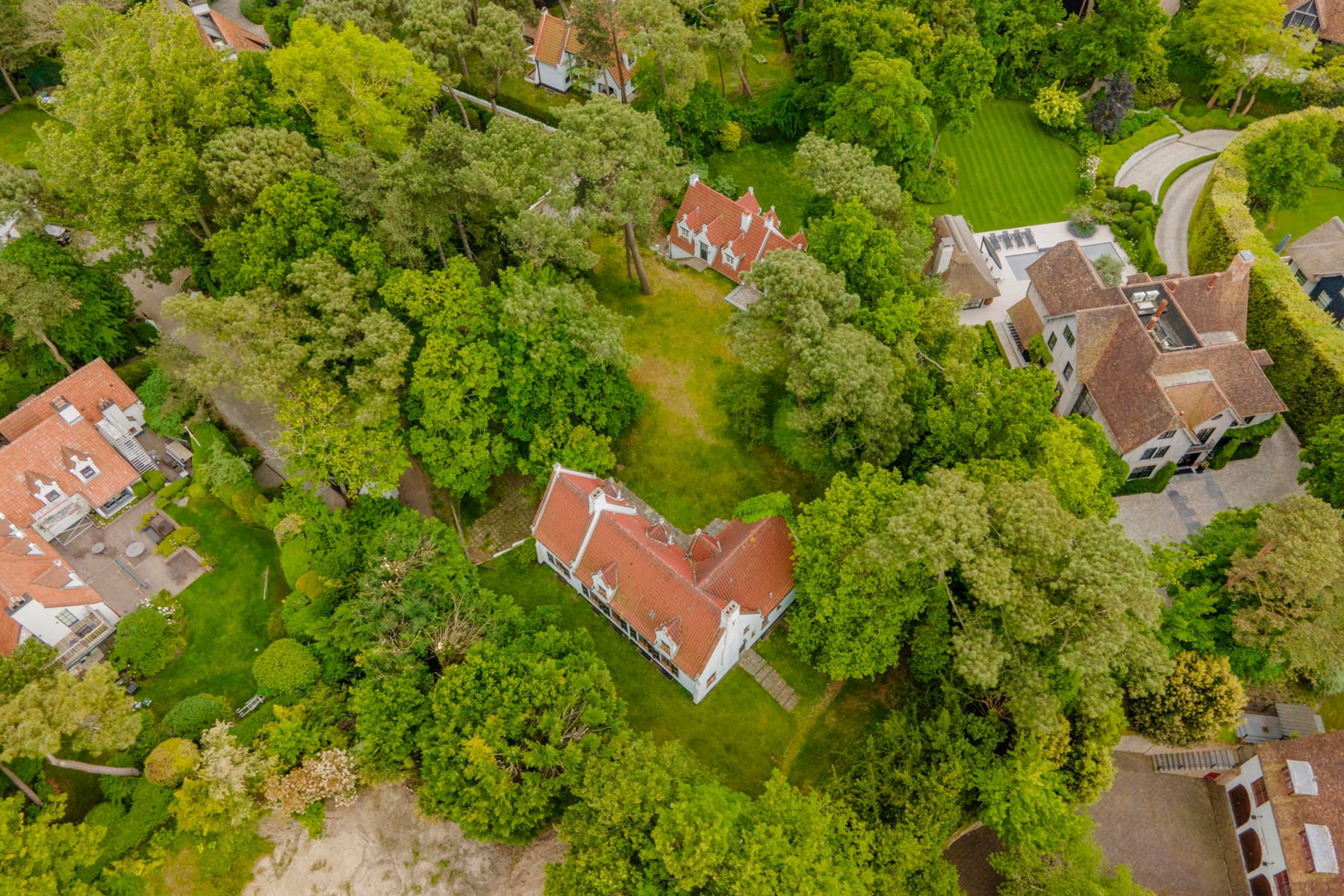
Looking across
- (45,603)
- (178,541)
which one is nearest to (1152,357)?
(178,541)

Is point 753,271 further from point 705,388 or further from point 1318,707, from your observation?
point 1318,707

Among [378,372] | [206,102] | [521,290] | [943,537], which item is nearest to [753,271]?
[521,290]

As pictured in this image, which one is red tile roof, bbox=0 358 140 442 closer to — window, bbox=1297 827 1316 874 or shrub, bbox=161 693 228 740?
shrub, bbox=161 693 228 740

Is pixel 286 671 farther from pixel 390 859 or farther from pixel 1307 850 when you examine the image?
pixel 1307 850

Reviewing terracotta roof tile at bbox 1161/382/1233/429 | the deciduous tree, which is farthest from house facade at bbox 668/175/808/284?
terracotta roof tile at bbox 1161/382/1233/429

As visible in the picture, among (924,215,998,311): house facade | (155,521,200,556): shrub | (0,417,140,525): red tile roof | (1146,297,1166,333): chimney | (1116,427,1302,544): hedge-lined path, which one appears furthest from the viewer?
(924,215,998,311): house facade

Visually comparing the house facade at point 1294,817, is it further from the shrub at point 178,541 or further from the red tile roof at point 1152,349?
the shrub at point 178,541
